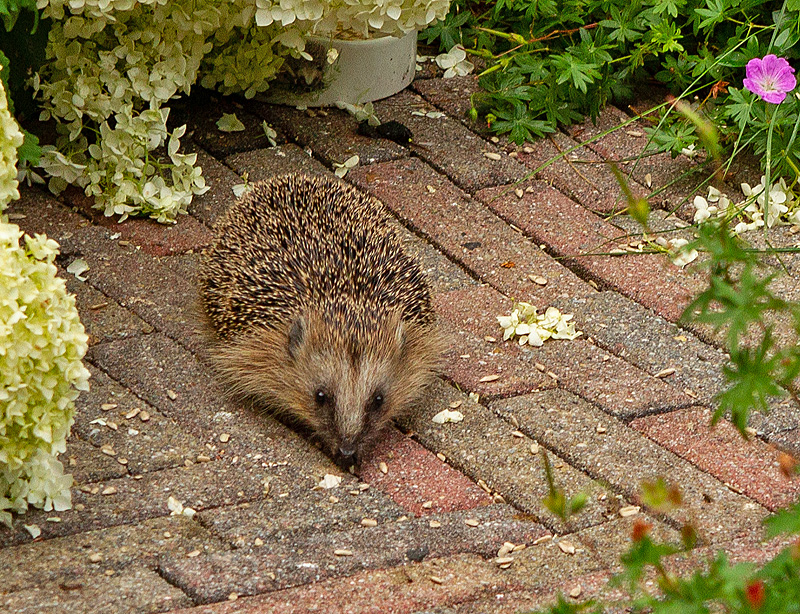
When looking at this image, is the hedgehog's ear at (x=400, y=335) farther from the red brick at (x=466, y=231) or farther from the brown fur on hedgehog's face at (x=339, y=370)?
the red brick at (x=466, y=231)

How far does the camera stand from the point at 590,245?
5.57 meters

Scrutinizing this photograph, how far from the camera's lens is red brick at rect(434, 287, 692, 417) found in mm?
4543

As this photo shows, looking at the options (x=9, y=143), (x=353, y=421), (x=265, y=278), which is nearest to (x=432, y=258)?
(x=265, y=278)

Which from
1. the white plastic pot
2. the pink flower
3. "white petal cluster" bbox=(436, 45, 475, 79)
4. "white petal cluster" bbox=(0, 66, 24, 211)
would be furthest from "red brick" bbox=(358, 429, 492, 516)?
"white petal cluster" bbox=(436, 45, 475, 79)

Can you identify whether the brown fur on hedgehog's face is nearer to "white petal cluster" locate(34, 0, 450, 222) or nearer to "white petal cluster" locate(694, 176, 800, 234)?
"white petal cluster" locate(34, 0, 450, 222)

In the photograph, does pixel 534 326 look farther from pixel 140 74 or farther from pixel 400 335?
pixel 140 74

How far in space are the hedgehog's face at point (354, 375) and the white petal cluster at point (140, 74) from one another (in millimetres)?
1306

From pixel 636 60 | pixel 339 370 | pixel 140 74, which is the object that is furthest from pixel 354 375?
pixel 636 60

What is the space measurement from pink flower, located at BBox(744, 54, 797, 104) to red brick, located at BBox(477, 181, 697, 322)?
2.90ft

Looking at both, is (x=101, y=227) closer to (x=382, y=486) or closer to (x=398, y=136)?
(x=398, y=136)

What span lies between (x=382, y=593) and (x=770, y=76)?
330 cm

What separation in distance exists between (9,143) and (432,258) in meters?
2.37

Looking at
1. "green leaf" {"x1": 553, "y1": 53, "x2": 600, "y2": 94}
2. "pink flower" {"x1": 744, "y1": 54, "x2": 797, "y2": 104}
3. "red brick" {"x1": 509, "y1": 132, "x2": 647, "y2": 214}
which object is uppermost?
"pink flower" {"x1": 744, "y1": 54, "x2": 797, "y2": 104}

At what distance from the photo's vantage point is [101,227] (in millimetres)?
5453
